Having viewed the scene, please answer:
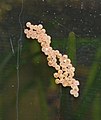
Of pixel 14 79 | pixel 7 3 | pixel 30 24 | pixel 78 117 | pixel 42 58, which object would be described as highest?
pixel 7 3

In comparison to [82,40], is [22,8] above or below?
above

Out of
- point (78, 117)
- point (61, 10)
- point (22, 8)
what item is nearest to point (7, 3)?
point (22, 8)

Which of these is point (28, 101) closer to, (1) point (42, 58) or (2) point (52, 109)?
(2) point (52, 109)
